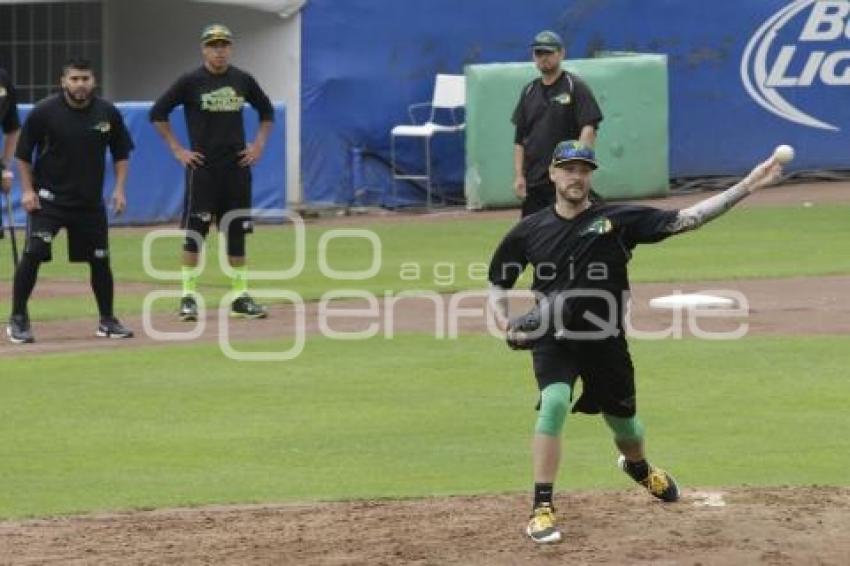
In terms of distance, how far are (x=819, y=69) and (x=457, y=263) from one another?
30.9 ft

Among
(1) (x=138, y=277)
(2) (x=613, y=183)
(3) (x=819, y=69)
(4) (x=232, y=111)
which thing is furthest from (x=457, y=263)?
(3) (x=819, y=69)

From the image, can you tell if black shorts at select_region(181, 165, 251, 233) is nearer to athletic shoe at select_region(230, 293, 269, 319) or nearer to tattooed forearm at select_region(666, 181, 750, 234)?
athletic shoe at select_region(230, 293, 269, 319)

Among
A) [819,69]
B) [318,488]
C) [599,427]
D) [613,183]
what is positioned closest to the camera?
[318,488]

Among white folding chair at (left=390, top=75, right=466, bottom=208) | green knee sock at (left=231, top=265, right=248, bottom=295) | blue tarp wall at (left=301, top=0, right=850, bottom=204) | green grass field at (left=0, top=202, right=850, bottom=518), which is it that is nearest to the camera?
green grass field at (left=0, top=202, right=850, bottom=518)

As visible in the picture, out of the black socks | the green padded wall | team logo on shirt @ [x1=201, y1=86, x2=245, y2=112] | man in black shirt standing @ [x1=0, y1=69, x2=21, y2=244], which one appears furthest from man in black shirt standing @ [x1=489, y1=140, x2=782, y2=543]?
the green padded wall

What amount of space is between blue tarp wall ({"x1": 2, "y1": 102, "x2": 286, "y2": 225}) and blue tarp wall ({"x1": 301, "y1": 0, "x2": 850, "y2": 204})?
1376 millimetres

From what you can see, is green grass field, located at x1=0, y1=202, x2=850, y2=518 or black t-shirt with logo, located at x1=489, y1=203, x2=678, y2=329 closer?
black t-shirt with logo, located at x1=489, y1=203, x2=678, y2=329

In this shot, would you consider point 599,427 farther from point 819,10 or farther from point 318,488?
point 819,10

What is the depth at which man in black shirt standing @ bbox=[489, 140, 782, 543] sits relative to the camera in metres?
8.68

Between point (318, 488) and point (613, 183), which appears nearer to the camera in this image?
point (318, 488)

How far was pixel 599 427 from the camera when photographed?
38.9 ft

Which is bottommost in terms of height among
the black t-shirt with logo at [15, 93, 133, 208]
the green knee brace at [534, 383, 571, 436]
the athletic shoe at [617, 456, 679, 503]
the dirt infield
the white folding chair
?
the dirt infield

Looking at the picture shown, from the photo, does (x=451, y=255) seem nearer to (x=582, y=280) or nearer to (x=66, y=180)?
(x=66, y=180)

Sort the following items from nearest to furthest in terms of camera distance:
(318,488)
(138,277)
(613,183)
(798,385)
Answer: (318,488) → (798,385) → (138,277) → (613,183)
